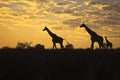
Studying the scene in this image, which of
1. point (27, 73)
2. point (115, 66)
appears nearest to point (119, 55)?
point (115, 66)

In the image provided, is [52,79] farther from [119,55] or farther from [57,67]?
[119,55]

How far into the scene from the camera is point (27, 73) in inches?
1511

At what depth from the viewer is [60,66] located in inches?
1527

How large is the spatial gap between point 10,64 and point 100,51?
8561 millimetres

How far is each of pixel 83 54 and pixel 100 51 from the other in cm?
196

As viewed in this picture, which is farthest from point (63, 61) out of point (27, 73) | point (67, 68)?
point (27, 73)

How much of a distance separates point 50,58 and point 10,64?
357 cm

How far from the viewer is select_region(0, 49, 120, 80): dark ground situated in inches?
1510

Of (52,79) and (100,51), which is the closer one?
(52,79)

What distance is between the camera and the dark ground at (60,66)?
126 ft

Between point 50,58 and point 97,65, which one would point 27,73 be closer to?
point 50,58

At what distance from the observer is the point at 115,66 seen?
39344mm

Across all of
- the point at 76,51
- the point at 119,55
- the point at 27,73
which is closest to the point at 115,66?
the point at 119,55

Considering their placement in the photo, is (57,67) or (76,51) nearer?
(57,67)
